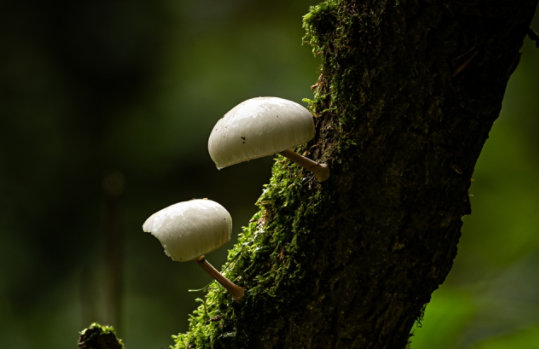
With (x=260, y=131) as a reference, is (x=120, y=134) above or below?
above

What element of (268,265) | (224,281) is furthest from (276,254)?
(224,281)

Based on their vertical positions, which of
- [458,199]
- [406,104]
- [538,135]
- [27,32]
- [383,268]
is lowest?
[383,268]

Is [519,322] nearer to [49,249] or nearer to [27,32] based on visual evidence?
[49,249]

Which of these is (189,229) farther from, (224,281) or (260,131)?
(260,131)

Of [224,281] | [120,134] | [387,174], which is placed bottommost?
[224,281]

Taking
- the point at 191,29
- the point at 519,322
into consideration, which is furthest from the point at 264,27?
the point at 519,322

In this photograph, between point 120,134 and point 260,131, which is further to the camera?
point 120,134

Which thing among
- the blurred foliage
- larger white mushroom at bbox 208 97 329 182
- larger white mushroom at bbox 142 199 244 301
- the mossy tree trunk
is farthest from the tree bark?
the blurred foliage

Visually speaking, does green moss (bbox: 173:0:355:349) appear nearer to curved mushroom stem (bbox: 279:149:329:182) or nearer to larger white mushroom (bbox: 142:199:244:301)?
curved mushroom stem (bbox: 279:149:329:182)
